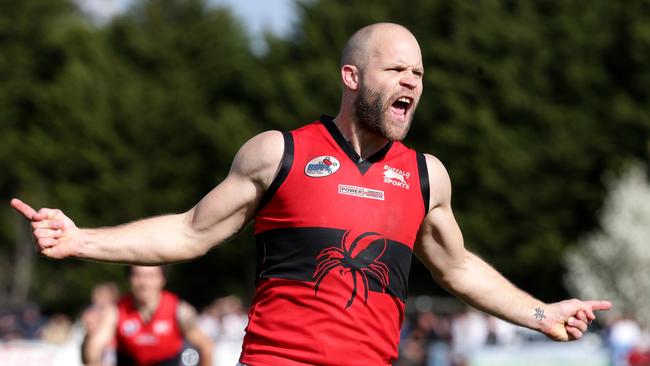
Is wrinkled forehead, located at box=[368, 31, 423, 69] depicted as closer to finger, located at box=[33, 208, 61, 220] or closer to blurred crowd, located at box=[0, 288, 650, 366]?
finger, located at box=[33, 208, 61, 220]

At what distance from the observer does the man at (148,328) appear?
432 inches

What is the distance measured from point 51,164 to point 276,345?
4947 cm

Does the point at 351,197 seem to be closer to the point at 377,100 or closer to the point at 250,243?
the point at 377,100

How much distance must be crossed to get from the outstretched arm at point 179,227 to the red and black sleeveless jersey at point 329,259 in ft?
0.27

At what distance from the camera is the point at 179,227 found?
5621mm

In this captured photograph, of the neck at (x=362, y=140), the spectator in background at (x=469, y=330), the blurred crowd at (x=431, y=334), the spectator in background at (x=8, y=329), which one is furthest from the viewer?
the spectator in background at (x=469, y=330)

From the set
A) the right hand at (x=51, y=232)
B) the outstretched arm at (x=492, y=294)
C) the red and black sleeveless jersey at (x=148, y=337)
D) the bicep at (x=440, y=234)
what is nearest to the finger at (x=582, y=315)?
the outstretched arm at (x=492, y=294)

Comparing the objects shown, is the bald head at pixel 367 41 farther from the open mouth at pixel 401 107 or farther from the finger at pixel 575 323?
the finger at pixel 575 323

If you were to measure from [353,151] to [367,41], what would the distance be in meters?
0.51

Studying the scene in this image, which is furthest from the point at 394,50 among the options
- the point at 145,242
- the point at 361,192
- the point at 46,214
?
the point at 46,214

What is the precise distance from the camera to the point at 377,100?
5645mm

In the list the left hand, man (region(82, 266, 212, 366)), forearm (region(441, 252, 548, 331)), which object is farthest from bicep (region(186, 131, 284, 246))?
man (region(82, 266, 212, 366))

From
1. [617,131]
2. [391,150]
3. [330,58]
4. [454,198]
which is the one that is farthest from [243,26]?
[391,150]

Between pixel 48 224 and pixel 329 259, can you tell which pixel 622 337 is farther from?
pixel 48 224
